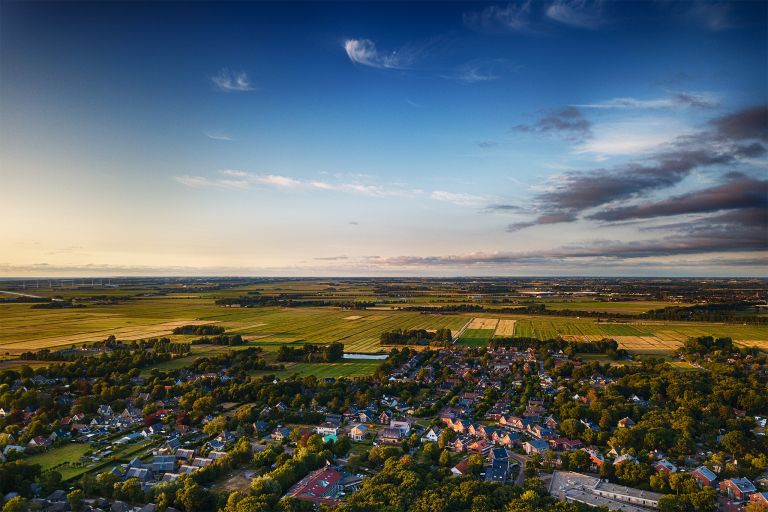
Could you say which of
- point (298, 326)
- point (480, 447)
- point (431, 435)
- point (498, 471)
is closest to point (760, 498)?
point (498, 471)

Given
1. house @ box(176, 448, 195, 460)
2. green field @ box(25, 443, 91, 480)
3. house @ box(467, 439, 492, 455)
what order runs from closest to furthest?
green field @ box(25, 443, 91, 480), house @ box(176, 448, 195, 460), house @ box(467, 439, 492, 455)

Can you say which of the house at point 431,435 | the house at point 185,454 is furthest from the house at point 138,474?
the house at point 431,435

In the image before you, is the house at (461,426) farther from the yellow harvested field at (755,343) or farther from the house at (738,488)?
the yellow harvested field at (755,343)

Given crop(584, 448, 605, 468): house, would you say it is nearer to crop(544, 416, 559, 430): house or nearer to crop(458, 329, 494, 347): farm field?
crop(544, 416, 559, 430): house

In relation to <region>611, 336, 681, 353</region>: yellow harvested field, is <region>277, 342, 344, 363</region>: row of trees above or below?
above

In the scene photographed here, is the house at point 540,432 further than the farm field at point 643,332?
No

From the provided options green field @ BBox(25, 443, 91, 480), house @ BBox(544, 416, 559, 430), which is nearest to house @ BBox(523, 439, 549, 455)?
house @ BBox(544, 416, 559, 430)
